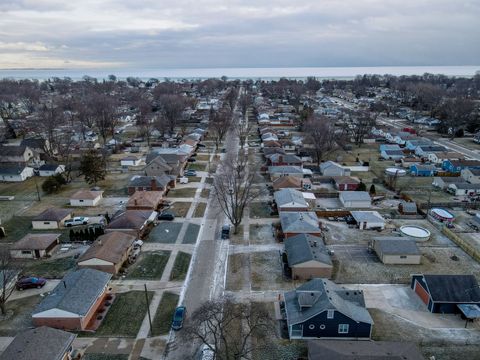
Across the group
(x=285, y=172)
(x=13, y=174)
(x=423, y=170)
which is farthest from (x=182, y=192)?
(x=423, y=170)

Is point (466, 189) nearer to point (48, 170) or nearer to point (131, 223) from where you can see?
point (131, 223)

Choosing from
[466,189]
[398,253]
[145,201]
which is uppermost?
[145,201]

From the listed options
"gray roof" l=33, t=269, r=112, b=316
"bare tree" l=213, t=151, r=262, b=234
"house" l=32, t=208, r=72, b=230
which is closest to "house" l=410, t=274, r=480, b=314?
"bare tree" l=213, t=151, r=262, b=234

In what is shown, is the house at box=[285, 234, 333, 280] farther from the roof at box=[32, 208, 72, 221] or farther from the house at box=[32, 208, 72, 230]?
the roof at box=[32, 208, 72, 221]

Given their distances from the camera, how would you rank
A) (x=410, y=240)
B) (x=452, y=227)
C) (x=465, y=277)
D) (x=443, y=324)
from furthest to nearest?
(x=452, y=227) < (x=410, y=240) < (x=465, y=277) < (x=443, y=324)

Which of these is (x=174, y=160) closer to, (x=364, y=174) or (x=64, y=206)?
(x=64, y=206)

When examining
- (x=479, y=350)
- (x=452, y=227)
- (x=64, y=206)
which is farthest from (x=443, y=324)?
(x=64, y=206)
